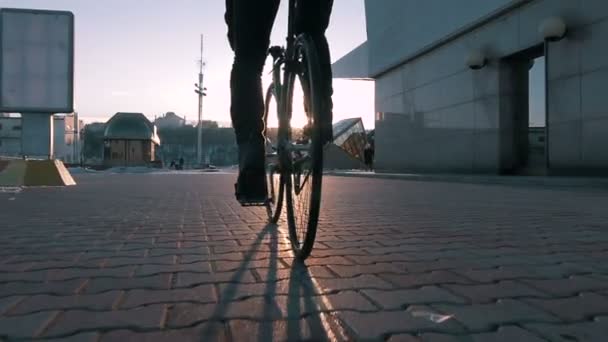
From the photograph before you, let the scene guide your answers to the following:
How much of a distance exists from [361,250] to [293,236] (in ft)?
1.30

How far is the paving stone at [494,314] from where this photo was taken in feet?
5.82

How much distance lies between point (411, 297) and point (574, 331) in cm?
57

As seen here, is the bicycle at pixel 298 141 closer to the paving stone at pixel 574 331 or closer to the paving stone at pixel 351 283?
the paving stone at pixel 351 283

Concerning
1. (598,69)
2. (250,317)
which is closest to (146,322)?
(250,317)

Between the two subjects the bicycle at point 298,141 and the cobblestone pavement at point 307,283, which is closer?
the cobblestone pavement at point 307,283

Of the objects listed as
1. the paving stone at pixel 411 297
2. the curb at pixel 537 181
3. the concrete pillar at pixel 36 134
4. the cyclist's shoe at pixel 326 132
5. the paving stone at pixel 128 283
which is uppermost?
the concrete pillar at pixel 36 134

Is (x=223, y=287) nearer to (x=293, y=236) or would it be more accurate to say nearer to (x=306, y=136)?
(x=293, y=236)

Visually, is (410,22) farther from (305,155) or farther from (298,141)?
(305,155)

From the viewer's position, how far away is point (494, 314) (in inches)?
73.5

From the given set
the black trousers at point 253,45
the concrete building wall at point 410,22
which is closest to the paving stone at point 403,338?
the black trousers at point 253,45

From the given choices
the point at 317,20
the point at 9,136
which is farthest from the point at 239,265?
the point at 9,136

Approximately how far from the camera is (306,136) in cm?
317

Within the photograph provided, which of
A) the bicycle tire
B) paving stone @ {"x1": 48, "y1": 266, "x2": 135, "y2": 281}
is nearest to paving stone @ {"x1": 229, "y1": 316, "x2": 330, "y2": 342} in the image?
paving stone @ {"x1": 48, "y1": 266, "x2": 135, "y2": 281}

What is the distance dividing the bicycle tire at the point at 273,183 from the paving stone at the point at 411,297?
1613mm
